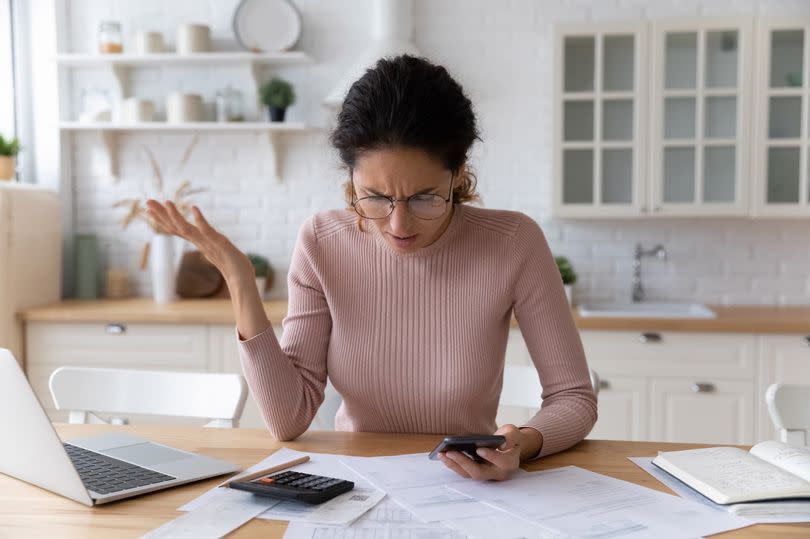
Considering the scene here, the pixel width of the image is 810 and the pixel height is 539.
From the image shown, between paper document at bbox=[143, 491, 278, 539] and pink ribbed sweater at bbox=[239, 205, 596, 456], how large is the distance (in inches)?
15.3

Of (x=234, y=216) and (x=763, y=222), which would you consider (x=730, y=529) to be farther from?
(x=234, y=216)

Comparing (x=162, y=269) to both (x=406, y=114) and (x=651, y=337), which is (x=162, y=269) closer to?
(x=651, y=337)

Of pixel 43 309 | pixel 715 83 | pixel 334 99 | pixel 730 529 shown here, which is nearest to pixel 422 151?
pixel 730 529

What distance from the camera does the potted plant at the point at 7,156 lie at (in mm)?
3406

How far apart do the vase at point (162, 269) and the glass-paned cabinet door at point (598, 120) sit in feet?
5.62

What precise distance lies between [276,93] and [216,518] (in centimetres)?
276

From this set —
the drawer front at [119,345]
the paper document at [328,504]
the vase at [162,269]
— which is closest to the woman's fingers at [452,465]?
the paper document at [328,504]

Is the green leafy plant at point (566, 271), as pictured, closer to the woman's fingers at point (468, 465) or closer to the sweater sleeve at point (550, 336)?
the sweater sleeve at point (550, 336)

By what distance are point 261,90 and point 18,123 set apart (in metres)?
1.19

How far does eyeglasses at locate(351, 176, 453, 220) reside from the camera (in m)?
1.45

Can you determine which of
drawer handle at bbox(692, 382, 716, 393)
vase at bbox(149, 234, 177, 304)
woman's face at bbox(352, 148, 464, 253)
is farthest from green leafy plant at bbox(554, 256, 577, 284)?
woman's face at bbox(352, 148, 464, 253)

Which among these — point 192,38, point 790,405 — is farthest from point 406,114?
point 192,38

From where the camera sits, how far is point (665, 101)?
3291 millimetres

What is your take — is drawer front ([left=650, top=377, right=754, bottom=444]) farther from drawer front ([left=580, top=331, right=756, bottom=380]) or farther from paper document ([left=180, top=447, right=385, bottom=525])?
paper document ([left=180, top=447, right=385, bottom=525])
